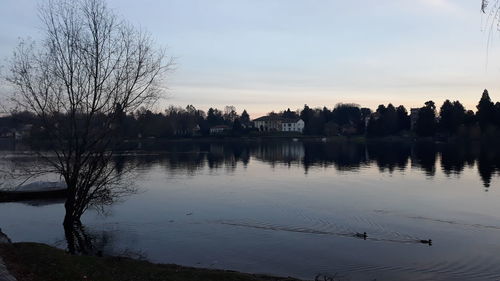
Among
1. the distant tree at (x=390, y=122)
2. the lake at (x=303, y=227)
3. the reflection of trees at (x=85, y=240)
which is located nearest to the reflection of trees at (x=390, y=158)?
the lake at (x=303, y=227)

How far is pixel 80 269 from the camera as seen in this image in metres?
12.3

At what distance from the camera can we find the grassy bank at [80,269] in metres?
11.6

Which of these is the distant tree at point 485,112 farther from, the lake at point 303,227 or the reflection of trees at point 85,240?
the reflection of trees at point 85,240

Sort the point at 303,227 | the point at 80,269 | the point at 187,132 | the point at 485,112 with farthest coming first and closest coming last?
the point at 187,132, the point at 485,112, the point at 303,227, the point at 80,269

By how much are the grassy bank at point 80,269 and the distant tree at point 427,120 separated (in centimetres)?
14302

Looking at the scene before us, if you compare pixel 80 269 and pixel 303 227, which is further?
pixel 303 227

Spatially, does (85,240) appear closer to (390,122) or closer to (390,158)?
(390,158)

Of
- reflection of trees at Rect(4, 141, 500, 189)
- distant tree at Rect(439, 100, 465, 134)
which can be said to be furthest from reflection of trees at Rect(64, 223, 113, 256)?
distant tree at Rect(439, 100, 465, 134)

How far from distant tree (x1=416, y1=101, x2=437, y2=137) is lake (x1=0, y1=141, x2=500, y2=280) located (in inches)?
4305

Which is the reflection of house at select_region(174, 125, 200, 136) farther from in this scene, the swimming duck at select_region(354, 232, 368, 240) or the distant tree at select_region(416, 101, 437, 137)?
the swimming duck at select_region(354, 232, 368, 240)

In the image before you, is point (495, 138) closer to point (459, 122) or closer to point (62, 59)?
point (459, 122)

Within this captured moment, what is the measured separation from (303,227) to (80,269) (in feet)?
43.2

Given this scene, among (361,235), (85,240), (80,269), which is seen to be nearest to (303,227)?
(361,235)

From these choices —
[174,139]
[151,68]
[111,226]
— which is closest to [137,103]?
[151,68]
